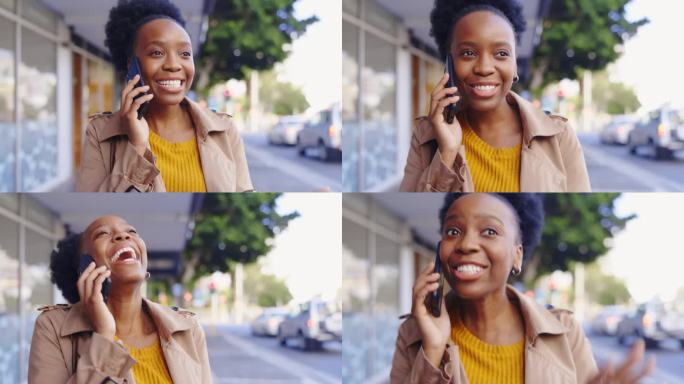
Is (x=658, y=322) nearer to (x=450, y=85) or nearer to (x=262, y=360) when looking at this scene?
(x=450, y=85)

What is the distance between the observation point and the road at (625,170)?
142 inches

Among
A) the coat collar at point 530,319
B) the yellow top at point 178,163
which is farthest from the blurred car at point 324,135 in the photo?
the coat collar at point 530,319

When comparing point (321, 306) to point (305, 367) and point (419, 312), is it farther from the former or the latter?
point (419, 312)

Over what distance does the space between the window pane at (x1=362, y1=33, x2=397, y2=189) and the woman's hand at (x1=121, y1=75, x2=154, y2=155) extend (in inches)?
26.5

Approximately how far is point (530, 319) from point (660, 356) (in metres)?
0.53

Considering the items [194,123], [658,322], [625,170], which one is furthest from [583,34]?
[194,123]

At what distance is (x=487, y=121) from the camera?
3.41 metres

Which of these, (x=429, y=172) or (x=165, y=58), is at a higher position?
(x=165, y=58)

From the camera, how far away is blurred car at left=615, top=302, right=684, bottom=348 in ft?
12.0

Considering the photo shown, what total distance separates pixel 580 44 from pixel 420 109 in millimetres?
525

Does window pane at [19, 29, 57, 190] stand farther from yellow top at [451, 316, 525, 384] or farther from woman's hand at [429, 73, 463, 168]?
yellow top at [451, 316, 525, 384]

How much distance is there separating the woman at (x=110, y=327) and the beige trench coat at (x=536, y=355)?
65 cm

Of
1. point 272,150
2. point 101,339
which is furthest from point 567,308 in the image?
point 101,339

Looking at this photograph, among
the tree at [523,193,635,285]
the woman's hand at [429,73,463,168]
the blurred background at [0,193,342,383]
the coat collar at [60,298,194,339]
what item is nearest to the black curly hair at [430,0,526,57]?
the woman's hand at [429,73,463,168]
